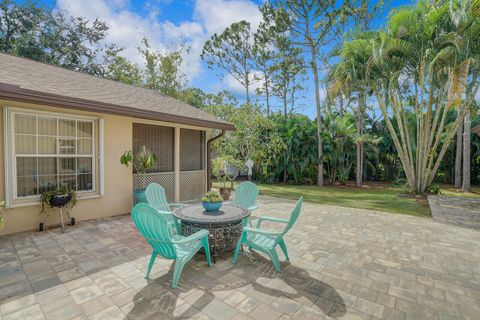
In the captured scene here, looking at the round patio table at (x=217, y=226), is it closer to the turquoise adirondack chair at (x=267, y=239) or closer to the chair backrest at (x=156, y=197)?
the turquoise adirondack chair at (x=267, y=239)

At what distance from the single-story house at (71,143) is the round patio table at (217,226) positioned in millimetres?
3268

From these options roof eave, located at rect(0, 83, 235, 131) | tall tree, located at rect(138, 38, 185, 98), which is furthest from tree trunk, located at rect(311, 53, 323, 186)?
tall tree, located at rect(138, 38, 185, 98)

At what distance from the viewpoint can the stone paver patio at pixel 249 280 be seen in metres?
2.85

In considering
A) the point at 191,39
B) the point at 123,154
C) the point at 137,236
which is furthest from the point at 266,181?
the point at 191,39

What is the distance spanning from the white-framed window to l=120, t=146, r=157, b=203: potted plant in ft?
2.50

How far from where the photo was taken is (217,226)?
415 cm

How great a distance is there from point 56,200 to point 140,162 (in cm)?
239

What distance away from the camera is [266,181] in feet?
51.9

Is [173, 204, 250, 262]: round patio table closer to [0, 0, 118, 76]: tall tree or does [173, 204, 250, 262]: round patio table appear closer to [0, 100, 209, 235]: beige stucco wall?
[0, 100, 209, 235]: beige stucco wall

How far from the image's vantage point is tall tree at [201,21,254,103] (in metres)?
22.1

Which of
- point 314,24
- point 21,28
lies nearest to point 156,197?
point 314,24

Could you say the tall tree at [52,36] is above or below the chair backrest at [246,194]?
above

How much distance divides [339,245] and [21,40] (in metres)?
23.4

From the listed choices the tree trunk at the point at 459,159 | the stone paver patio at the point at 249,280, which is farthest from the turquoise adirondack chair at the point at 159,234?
the tree trunk at the point at 459,159
